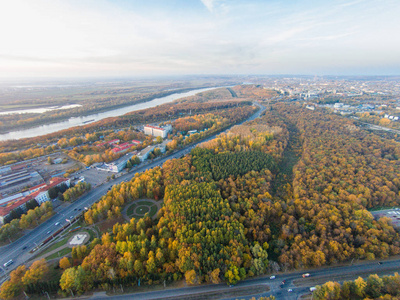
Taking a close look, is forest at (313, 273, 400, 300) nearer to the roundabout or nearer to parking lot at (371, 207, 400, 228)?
parking lot at (371, 207, 400, 228)

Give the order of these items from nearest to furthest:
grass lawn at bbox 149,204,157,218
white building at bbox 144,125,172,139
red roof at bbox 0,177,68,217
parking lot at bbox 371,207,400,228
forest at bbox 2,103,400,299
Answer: forest at bbox 2,103,400,299, parking lot at bbox 371,207,400,228, red roof at bbox 0,177,68,217, grass lawn at bbox 149,204,157,218, white building at bbox 144,125,172,139

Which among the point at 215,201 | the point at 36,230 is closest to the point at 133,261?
the point at 215,201

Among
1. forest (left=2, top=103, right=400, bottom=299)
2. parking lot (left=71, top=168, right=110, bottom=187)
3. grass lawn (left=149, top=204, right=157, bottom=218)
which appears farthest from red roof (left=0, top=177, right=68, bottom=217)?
grass lawn (left=149, top=204, right=157, bottom=218)

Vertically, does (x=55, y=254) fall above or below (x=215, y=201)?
below

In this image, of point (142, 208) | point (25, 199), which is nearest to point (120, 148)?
point (25, 199)

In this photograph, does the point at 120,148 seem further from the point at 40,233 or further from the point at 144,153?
the point at 40,233

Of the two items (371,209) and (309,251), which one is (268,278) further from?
(371,209)
